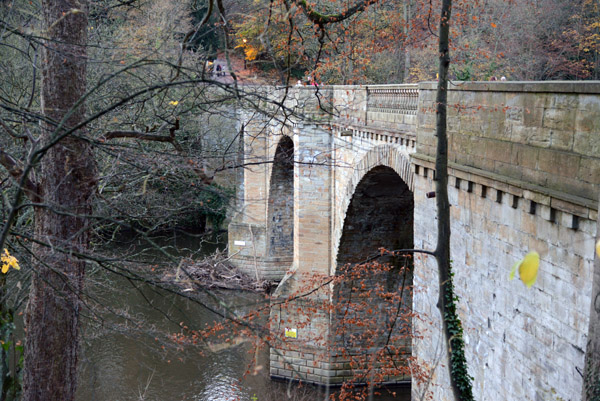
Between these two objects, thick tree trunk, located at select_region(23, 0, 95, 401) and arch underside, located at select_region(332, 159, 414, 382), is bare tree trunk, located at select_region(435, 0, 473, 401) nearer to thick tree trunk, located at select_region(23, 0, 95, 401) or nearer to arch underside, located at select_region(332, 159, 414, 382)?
thick tree trunk, located at select_region(23, 0, 95, 401)

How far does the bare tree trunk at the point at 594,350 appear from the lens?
370cm

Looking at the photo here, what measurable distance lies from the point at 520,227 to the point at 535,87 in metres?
1.24

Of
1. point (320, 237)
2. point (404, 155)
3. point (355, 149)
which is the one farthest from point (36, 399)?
point (320, 237)

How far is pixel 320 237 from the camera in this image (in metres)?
16.5

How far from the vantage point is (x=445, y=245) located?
664 cm

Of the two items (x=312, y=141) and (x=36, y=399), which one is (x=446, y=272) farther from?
(x=312, y=141)

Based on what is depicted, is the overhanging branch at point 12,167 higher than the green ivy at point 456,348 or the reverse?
higher

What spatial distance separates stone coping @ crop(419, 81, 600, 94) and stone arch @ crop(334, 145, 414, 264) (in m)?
2.79

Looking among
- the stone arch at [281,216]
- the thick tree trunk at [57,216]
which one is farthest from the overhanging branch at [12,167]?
the stone arch at [281,216]

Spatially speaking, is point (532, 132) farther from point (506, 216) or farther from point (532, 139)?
point (506, 216)

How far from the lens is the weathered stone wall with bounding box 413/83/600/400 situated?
5.00 m

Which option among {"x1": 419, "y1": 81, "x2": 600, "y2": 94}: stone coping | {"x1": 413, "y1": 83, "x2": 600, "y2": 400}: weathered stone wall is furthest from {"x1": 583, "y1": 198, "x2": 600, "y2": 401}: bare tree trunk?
{"x1": 419, "y1": 81, "x2": 600, "y2": 94}: stone coping

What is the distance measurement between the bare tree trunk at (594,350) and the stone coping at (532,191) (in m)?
1.01

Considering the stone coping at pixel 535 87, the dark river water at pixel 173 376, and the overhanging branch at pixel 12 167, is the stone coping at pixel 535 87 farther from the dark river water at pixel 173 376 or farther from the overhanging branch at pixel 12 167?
the dark river water at pixel 173 376
